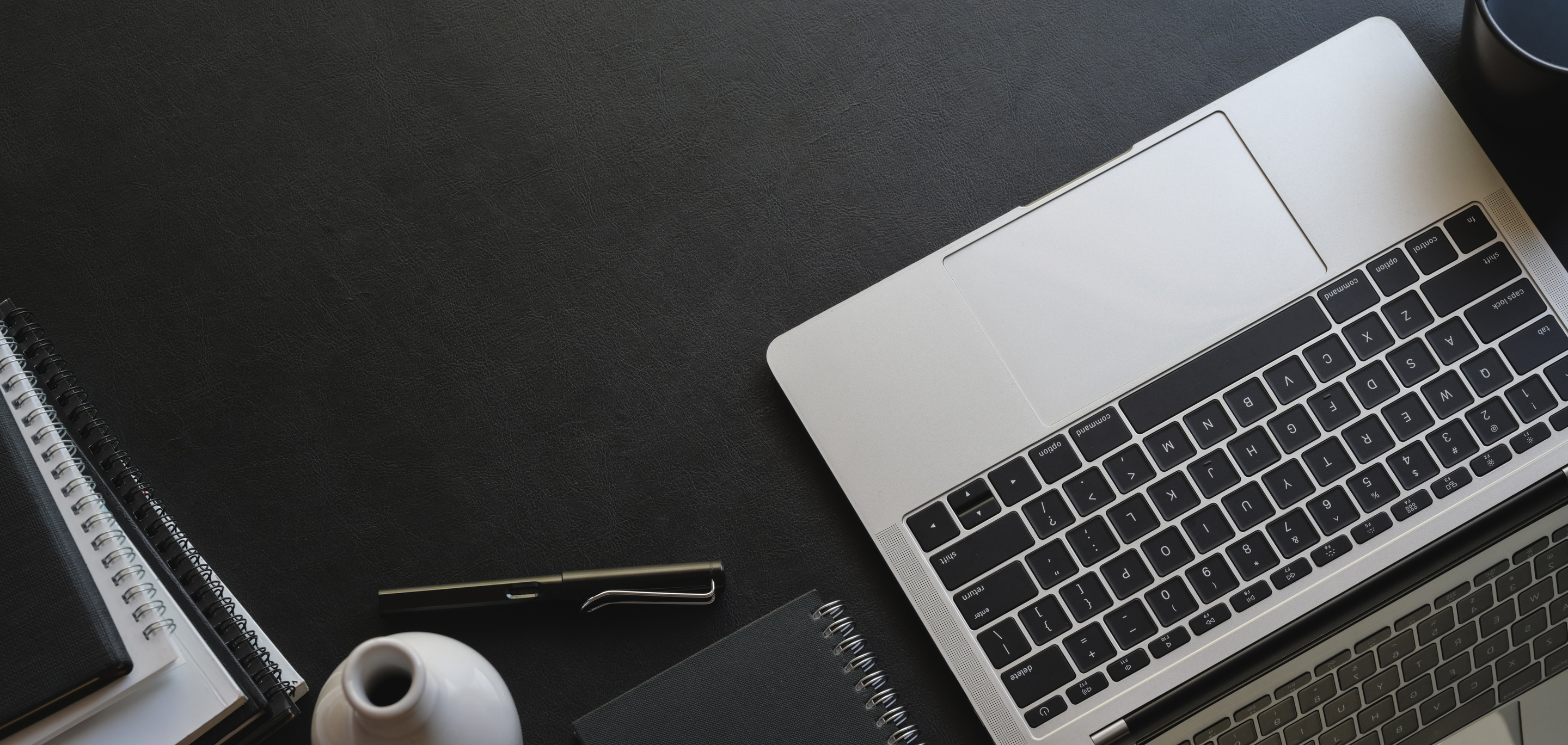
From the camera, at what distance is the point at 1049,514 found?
86 centimetres

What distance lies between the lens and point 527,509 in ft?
2.96

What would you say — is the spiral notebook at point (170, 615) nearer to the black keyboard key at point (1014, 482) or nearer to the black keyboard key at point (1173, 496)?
the black keyboard key at point (1014, 482)

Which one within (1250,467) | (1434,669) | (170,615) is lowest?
(1434,669)

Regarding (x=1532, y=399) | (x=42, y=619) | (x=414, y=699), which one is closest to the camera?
(x=414, y=699)

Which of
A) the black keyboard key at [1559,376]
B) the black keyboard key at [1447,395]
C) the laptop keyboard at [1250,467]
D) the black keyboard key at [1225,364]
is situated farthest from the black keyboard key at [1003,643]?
the black keyboard key at [1559,376]

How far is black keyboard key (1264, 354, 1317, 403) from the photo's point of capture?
2.87ft

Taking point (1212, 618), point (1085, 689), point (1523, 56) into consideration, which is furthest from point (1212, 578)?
point (1523, 56)

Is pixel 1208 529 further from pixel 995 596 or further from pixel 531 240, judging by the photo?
pixel 531 240

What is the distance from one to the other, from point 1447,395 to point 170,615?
1075 millimetres

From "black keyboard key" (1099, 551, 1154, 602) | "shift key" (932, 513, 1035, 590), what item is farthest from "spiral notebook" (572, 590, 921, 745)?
"black keyboard key" (1099, 551, 1154, 602)

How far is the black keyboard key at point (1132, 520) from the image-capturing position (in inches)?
33.7

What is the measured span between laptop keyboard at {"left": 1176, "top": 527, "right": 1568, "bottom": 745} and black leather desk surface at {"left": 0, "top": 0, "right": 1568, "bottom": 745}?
0.88 ft

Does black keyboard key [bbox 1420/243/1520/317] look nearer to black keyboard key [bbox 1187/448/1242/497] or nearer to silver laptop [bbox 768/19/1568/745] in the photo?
silver laptop [bbox 768/19/1568/745]

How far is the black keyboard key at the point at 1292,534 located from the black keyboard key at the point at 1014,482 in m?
0.20
